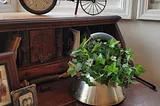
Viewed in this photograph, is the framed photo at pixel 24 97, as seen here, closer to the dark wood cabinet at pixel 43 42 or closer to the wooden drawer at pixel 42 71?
the dark wood cabinet at pixel 43 42

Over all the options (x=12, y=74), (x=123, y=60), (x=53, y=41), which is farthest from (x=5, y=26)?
(x=123, y=60)

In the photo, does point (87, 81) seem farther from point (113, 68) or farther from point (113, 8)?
point (113, 8)

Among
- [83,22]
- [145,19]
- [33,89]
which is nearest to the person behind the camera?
[33,89]

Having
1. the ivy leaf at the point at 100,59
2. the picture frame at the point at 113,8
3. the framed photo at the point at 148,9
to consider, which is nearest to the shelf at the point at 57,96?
the ivy leaf at the point at 100,59

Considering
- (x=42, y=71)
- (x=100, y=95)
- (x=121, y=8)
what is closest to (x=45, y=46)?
(x=42, y=71)

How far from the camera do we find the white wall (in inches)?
57.6

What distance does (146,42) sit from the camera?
150cm

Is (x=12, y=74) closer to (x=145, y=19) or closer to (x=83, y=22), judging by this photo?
(x=83, y=22)

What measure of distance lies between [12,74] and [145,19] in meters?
0.97

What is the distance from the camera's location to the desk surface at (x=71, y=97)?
97cm

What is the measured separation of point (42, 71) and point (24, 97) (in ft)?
0.92

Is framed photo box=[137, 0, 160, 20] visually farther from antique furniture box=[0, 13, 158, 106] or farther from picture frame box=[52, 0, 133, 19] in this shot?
antique furniture box=[0, 13, 158, 106]

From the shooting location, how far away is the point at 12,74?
2.92 feet

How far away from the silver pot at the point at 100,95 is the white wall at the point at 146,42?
1.99 feet
